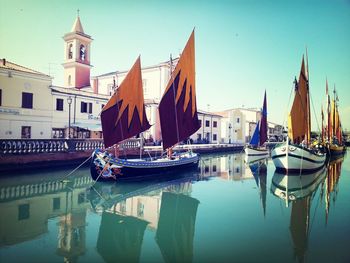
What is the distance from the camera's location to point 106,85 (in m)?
47.8

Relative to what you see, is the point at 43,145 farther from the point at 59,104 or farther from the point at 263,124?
the point at 263,124

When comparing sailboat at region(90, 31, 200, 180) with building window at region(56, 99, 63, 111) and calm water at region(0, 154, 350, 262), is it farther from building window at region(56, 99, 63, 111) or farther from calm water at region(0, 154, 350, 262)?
building window at region(56, 99, 63, 111)

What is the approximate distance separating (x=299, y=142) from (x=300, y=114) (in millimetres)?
2470

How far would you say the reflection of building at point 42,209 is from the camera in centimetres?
780

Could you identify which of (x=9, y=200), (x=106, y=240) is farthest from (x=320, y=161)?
(x=9, y=200)

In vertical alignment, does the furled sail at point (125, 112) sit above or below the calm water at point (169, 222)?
above

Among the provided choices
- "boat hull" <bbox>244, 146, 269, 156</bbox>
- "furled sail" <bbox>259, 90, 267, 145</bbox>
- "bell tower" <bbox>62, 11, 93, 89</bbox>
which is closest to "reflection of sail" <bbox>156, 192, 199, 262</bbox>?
"boat hull" <bbox>244, 146, 269, 156</bbox>

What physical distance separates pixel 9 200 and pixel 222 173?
52.4ft

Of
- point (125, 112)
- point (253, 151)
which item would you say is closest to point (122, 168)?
point (125, 112)

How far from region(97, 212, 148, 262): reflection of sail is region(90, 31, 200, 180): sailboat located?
6150mm

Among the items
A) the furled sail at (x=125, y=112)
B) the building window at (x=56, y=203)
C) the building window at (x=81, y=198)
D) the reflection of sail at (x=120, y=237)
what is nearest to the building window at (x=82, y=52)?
the furled sail at (x=125, y=112)

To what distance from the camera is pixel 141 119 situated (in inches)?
717

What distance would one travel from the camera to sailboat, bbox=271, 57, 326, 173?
20188 mm

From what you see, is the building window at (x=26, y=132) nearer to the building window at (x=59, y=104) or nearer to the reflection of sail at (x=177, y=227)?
the building window at (x=59, y=104)
